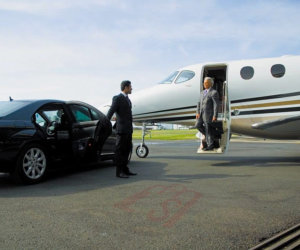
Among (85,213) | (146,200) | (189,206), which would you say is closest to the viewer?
(85,213)

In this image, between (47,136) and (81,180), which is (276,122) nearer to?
(81,180)

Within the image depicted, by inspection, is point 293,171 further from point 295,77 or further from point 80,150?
point 80,150

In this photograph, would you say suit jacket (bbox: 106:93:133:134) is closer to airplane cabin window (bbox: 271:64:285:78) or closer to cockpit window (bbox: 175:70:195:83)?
cockpit window (bbox: 175:70:195:83)

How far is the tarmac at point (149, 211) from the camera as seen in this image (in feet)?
9.09

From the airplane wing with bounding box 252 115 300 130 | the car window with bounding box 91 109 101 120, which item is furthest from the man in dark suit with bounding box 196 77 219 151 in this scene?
the car window with bounding box 91 109 101 120

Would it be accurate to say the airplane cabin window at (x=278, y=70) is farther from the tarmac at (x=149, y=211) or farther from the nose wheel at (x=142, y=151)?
the nose wheel at (x=142, y=151)

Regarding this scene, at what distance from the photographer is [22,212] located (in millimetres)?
3639

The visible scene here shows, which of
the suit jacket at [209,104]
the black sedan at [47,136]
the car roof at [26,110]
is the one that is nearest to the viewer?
the black sedan at [47,136]

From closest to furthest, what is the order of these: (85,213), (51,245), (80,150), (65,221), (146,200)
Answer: (51,245) → (65,221) → (85,213) → (146,200) → (80,150)

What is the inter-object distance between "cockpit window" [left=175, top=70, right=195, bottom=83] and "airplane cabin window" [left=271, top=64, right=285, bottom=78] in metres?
2.19

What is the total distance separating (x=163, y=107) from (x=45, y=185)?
468cm

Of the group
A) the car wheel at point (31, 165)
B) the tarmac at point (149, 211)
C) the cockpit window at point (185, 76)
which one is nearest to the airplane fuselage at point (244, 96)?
the cockpit window at point (185, 76)

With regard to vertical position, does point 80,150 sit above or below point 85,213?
above

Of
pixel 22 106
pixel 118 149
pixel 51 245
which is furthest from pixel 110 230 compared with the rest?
pixel 22 106
